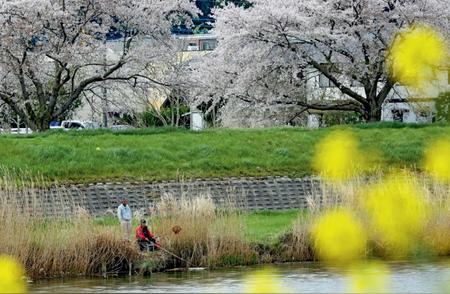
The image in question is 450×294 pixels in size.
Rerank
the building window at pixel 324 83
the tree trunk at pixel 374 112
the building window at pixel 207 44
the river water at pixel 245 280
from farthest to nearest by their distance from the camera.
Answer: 1. the building window at pixel 207 44
2. the building window at pixel 324 83
3. the tree trunk at pixel 374 112
4. the river water at pixel 245 280

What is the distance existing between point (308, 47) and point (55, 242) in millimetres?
20574

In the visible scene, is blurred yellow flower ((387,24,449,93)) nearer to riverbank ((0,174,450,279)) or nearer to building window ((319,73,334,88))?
riverbank ((0,174,450,279))

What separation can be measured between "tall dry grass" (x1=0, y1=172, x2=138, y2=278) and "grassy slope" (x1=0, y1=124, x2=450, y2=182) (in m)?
7.89

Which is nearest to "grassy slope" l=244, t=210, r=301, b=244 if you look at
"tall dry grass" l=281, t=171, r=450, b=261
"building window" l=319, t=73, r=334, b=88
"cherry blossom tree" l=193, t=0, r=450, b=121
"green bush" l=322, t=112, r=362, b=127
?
"tall dry grass" l=281, t=171, r=450, b=261

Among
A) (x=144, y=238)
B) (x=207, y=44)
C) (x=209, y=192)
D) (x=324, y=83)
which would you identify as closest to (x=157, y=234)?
(x=144, y=238)

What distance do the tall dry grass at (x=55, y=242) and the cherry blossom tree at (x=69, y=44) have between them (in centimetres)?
1450

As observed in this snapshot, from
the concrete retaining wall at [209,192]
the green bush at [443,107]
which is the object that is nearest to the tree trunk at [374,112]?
the concrete retaining wall at [209,192]

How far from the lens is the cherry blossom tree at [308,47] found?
35688 mm

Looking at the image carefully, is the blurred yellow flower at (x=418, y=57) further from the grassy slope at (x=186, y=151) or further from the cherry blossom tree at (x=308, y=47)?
the cherry blossom tree at (x=308, y=47)

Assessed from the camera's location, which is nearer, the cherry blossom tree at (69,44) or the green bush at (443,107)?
the green bush at (443,107)

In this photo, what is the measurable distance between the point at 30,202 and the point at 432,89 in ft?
45.3

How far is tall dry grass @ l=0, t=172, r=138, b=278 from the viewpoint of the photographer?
17406 millimetres

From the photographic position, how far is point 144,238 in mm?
18391

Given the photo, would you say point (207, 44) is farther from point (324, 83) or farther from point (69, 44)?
point (69, 44)
